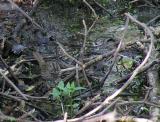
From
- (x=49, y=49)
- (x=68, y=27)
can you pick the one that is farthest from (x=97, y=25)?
(x=49, y=49)

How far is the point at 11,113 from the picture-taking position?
2818 mm

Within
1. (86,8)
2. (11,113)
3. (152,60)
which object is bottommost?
(11,113)

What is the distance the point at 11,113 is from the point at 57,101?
13.0 inches

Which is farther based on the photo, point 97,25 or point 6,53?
point 97,25

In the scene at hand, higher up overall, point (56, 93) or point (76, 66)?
point (76, 66)

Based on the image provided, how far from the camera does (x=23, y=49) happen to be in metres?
3.90

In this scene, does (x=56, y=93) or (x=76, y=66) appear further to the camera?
(x=76, y=66)

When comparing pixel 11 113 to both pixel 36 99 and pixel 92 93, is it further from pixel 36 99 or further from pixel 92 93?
pixel 92 93

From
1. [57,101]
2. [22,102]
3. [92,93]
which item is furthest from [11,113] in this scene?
[92,93]

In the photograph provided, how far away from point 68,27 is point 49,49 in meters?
0.68

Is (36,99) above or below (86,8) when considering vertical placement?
below

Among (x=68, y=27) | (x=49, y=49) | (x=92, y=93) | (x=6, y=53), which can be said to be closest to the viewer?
(x=92, y=93)

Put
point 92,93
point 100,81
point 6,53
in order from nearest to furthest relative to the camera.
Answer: point 92,93 < point 100,81 < point 6,53

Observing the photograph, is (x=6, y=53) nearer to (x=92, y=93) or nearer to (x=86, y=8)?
(x=92, y=93)
